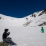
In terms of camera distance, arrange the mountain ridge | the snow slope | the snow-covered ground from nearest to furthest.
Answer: the snow-covered ground, the mountain ridge, the snow slope

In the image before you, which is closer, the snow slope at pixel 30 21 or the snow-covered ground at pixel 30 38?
the snow-covered ground at pixel 30 38

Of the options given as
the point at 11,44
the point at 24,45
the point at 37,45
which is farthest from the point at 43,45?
the point at 11,44

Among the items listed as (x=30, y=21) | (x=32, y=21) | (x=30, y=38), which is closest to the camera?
(x=30, y=38)

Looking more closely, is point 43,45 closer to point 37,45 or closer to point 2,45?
point 37,45

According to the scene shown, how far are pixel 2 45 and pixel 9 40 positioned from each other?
29.3 inches

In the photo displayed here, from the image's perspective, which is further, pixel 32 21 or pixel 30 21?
pixel 30 21

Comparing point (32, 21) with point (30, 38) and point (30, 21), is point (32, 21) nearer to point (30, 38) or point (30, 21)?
point (30, 21)

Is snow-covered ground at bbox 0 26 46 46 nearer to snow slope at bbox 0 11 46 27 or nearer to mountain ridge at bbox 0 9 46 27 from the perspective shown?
mountain ridge at bbox 0 9 46 27

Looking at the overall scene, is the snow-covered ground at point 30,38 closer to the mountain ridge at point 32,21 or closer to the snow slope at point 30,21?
the mountain ridge at point 32,21

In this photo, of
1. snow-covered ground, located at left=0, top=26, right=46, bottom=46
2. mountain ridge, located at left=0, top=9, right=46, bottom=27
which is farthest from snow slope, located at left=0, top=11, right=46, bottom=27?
snow-covered ground, located at left=0, top=26, right=46, bottom=46

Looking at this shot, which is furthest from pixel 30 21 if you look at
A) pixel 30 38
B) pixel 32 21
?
pixel 30 38

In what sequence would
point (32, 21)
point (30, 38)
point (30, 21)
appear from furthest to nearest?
point (30, 21) → point (32, 21) → point (30, 38)

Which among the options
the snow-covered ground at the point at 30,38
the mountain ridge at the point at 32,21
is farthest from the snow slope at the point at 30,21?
the snow-covered ground at the point at 30,38

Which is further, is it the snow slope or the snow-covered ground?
the snow slope
